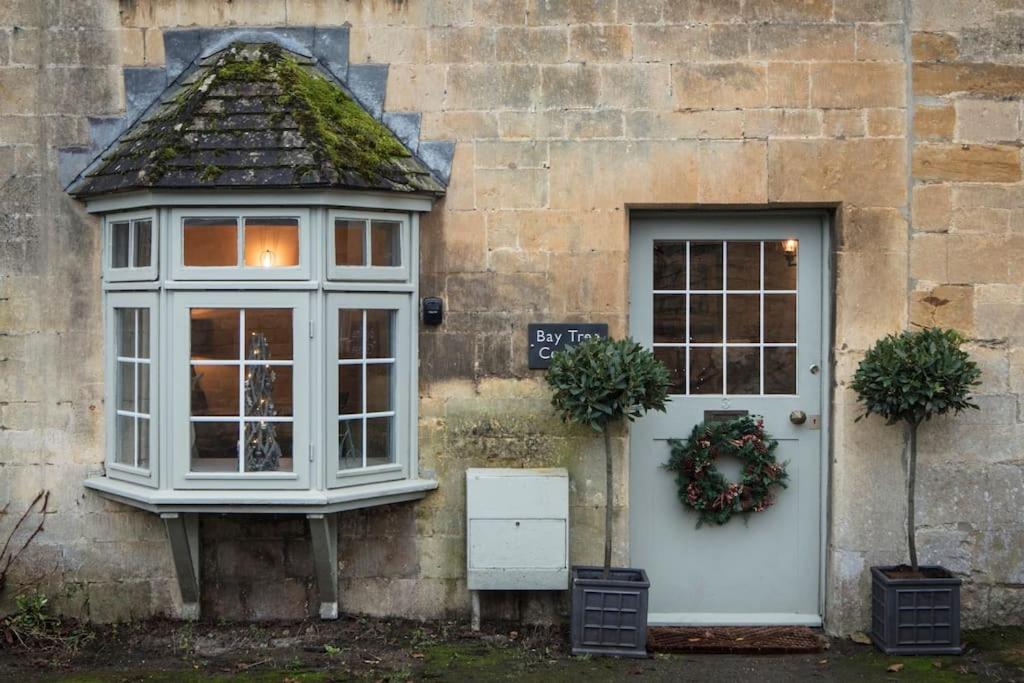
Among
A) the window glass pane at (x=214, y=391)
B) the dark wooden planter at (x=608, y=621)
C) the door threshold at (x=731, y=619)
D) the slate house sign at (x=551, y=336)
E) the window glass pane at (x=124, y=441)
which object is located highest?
the slate house sign at (x=551, y=336)

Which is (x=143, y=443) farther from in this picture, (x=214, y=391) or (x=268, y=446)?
(x=268, y=446)

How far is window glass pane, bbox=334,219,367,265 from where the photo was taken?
6.30m

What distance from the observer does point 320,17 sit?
667 cm

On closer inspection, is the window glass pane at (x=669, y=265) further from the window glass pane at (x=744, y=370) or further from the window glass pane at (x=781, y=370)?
the window glass pane at (x=781, y=370)

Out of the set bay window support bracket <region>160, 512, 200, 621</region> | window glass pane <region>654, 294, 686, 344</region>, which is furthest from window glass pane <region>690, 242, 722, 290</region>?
bay window support bracket <region>160, 512, 200, 621</region>

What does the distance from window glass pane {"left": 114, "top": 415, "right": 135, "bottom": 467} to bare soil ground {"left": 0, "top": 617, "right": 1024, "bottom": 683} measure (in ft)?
3.30

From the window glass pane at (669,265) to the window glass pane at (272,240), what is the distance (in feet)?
7.06

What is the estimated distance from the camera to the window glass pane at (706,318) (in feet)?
22.4

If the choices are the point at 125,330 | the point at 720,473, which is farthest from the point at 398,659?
the point at 125,330

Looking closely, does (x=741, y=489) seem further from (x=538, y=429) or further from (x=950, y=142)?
(x=950, y=142)

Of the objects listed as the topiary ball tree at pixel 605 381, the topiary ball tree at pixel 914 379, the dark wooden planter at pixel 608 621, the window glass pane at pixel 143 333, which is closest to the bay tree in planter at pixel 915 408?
the topiary ball tree at pixel 914 379

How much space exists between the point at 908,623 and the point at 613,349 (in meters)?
2.22

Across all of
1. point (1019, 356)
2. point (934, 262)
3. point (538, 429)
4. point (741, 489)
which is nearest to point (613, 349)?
point (538, 429)

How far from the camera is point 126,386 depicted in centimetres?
656
